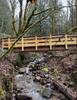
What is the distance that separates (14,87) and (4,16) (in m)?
14.0

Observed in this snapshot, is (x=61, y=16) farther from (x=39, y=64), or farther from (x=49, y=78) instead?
(x=49, y=78)

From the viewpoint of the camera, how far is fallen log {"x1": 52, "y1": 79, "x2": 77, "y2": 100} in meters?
12.4

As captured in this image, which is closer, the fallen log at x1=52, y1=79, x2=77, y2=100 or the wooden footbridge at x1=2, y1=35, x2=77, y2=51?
the fallen log at x1=52, y1=79, x2=77, y2=100

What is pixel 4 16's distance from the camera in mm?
25922

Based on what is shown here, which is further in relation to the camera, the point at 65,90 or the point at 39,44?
the point at 39,44

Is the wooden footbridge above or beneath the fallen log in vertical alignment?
above

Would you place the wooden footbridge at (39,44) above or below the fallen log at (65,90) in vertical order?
above

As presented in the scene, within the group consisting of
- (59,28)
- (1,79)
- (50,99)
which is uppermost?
(59,28)

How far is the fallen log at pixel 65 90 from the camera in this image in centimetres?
1242

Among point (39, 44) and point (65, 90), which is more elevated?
point (39, 44)

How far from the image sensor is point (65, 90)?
42.8 feet

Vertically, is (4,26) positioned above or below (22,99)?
above

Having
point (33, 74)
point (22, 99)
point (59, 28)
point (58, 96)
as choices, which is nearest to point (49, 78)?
point (33, 74)

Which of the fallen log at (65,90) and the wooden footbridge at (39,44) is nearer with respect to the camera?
the fallen log at (65,90)
